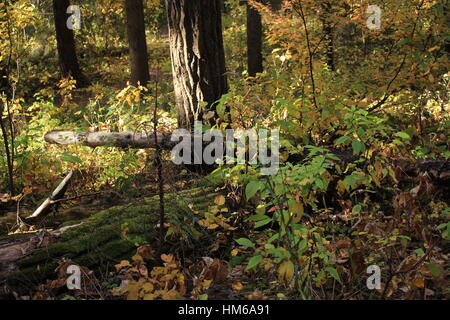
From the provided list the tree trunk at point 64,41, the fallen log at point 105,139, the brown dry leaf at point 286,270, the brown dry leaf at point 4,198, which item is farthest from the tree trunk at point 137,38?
the brown dry leaf at point 286,270

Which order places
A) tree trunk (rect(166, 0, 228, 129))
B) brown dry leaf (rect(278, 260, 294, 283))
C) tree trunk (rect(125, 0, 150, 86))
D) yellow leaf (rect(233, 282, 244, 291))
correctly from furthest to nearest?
tree trunk (rect(125, 0, 150, 86)) → tree trunk (rect(166, 0, 228, 129)) → yellow leaf (rect(233, 282, 244, 291)) → brown dry leaf (rect(278, 260, 294, 283))

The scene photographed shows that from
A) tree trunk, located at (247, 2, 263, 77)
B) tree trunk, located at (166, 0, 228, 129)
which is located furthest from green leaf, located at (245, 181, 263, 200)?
tree trunk, located at (247, 2, 263, 77)

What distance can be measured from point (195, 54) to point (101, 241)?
9.22 feet

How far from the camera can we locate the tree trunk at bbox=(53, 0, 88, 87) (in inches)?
523

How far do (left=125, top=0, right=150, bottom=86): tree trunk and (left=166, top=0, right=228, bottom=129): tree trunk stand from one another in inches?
250

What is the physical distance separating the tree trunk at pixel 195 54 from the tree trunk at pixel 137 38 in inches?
250

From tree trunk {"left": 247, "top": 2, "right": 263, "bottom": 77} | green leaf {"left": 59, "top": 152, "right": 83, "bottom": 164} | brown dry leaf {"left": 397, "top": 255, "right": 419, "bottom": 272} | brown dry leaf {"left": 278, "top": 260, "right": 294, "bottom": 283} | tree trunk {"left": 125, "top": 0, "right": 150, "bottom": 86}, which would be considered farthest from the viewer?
tree trunk {"left": 247, "top": 2, "right": 263, "bottom": 77}

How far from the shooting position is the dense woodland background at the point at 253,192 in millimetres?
3270

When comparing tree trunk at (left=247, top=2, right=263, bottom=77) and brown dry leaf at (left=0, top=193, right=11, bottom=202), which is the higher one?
tree trunk at (left=247, top=2, right=263, bottom=77)

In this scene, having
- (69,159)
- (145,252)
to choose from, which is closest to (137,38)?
(69,159)

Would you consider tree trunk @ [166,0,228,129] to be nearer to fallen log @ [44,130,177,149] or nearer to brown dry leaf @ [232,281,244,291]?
fallen log @ [44,130,177,149]

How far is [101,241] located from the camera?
3754 millimetres

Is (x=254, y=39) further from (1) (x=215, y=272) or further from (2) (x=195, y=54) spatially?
(1) (x=215, y=272)

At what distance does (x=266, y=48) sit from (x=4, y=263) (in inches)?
581
